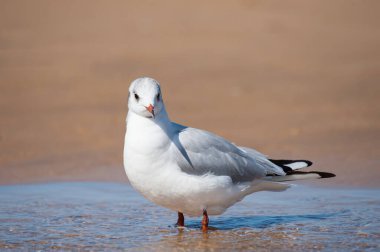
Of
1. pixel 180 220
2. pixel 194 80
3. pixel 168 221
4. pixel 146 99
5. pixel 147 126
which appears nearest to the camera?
pixel 146 99

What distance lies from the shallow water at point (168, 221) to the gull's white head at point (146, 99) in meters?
0.96

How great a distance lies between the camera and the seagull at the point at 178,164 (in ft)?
20.1

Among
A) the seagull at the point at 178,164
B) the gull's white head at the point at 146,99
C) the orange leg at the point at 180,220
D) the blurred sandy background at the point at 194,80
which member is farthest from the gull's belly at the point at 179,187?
the blurred sandy background at the point at 194,80

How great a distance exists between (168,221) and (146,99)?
1364mm

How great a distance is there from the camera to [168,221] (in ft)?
23.1

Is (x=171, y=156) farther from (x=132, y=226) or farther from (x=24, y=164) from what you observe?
(x=24, y=164)

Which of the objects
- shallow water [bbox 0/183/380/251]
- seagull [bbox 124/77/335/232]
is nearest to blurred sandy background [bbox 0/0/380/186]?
shallow water [bbox 0/183/380/251]

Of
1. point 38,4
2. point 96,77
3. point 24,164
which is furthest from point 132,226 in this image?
point 38,4

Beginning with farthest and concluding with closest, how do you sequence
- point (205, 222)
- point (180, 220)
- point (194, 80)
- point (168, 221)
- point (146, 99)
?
point (194, 80) → point (168, 221) → point (180, 220) → point (205, 222) → point (146, 99)

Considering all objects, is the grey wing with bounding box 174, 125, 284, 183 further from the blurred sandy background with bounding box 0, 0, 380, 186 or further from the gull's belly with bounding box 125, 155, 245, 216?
the blurred sandy background with bounding box 0, 0, 380, 186

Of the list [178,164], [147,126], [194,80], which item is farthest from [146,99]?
[194,80]

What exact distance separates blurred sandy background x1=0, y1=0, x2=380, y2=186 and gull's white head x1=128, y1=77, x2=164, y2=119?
8.78ft

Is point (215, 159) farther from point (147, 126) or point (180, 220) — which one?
point (147, 126)

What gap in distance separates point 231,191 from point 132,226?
0.87 meters
